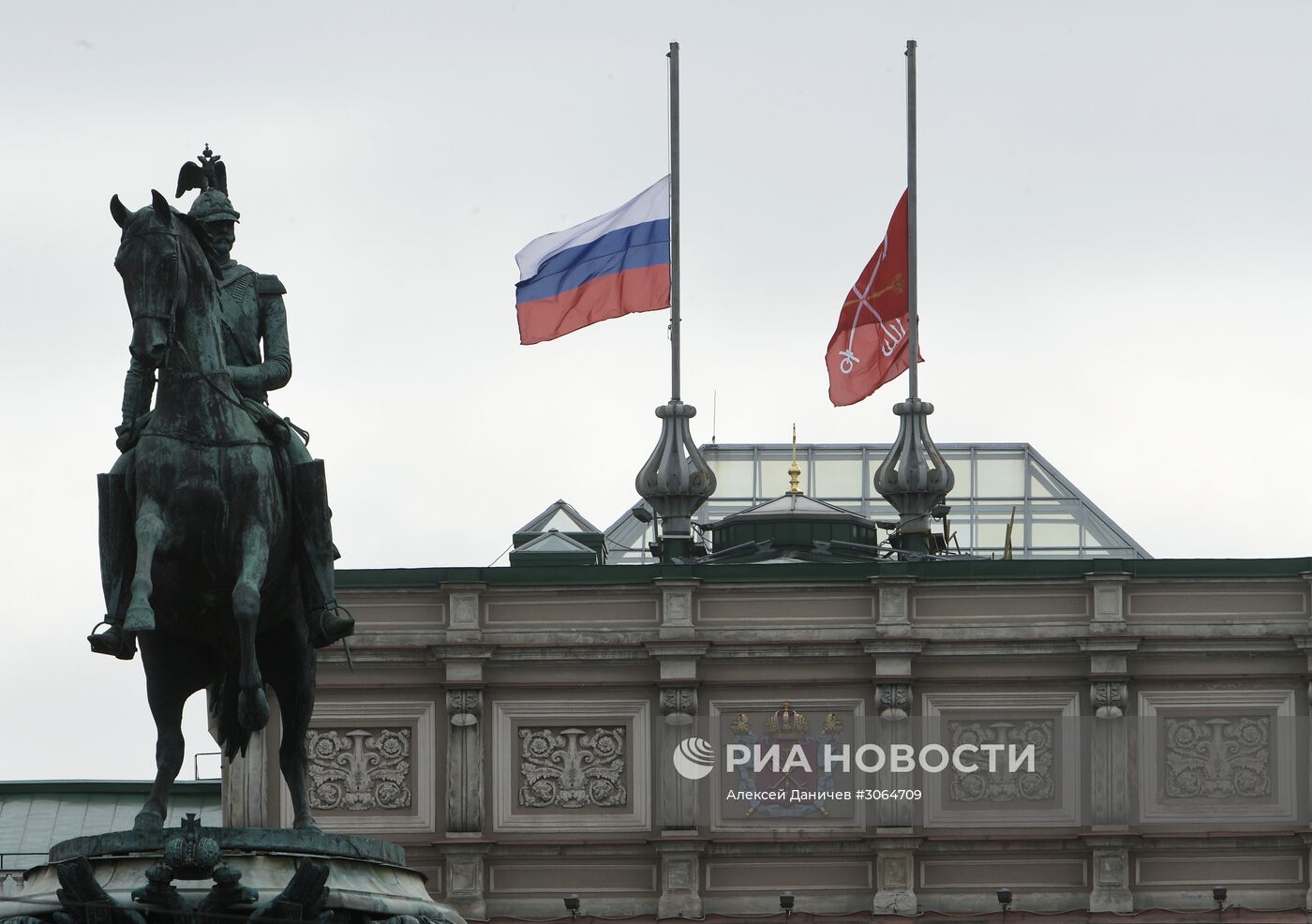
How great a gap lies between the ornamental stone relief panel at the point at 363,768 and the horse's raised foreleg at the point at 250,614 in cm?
4106

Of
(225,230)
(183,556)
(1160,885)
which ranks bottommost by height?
(1160,885)

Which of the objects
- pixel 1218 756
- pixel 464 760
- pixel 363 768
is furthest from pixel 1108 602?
pixel 363 768

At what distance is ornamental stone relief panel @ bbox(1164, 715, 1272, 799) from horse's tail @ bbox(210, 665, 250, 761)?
138ft

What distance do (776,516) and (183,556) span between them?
157 feet

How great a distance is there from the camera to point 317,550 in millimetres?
21625

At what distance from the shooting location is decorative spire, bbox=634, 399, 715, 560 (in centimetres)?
6769

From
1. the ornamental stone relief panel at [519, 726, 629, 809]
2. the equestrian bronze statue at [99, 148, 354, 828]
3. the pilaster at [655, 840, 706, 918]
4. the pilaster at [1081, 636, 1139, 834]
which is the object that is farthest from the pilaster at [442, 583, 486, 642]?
the equestrian bronze statue at [99, 148, 354, 828]

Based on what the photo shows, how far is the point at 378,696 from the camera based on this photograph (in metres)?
62.5

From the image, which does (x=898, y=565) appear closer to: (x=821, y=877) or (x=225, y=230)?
(x=821, y=877)

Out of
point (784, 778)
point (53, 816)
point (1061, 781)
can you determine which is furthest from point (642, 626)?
point (53, 816)

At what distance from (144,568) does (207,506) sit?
0.62m

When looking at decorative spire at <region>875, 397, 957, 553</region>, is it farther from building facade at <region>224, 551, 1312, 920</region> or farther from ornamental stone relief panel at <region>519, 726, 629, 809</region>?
ornamental stone relief panel at <region>519, 726, 629, 809</region>

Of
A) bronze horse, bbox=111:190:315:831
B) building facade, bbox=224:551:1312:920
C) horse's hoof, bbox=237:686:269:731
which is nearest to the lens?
bronze horse, bbox=111:190:315:831

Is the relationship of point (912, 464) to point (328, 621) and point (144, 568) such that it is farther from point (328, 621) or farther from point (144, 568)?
point (144, 568)
